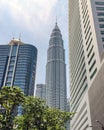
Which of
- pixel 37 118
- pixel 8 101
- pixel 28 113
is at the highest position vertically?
pixel 8 101

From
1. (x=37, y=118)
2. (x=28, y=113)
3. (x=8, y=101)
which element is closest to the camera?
(x=8, y=101)

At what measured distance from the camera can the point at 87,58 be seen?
8819 cm

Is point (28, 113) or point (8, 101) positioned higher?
point (8, 101)

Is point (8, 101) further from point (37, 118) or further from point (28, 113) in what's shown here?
point (37, 118)

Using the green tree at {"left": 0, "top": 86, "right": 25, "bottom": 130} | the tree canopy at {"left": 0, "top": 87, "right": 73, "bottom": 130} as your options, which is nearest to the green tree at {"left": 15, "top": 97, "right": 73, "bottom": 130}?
the tree canopy at {"left": 0, "top": 87, "right": 73, "bottom": 130}

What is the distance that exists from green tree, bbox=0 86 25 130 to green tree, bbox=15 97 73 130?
2.73m

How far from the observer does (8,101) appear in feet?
117

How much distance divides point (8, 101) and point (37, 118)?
547 cm

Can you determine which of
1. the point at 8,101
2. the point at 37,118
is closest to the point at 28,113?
the point at 37,118

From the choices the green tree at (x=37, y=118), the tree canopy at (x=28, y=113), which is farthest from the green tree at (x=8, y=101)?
the green tree at (x=37, y=118)

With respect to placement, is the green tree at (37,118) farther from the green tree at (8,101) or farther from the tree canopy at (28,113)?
the green tree at (8,101)

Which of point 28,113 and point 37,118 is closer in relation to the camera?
point 37,118

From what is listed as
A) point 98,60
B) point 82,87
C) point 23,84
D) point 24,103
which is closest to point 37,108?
point 24,103

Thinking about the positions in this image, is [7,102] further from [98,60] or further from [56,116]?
[98,60]
